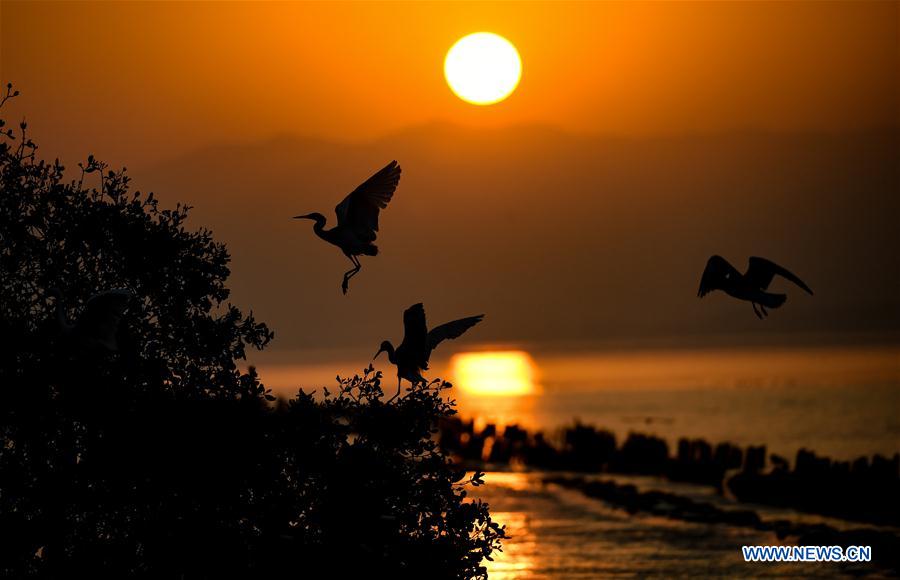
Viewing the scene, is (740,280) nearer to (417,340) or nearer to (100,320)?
(417,340)

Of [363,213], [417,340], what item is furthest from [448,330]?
[363,213]

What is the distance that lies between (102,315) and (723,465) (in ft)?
237

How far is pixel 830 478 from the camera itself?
228ft

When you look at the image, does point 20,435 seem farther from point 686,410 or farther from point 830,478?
point 686,410

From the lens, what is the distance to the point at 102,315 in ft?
58.7

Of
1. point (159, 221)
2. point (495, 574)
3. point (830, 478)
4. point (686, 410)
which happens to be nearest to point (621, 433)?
point (686, 410)

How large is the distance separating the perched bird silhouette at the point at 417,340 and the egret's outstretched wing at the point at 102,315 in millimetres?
4758

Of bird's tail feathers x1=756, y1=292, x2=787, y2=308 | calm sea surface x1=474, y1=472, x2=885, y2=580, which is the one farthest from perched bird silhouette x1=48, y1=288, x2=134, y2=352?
calm sea surface x1=474, y1=472, x2=885, y2=580

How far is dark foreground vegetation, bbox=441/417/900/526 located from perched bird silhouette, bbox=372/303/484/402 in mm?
47269

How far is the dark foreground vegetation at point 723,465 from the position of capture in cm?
6612

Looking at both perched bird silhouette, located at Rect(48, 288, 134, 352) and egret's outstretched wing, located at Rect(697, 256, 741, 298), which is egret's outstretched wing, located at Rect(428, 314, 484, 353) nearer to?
egret's outstretched wing, located at Rect(697, 256, 741, 298)

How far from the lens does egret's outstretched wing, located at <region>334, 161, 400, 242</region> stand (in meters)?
21.1

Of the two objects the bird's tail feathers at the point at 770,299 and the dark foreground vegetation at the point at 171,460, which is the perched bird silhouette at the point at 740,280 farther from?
the dark foreground vegetation at the point at 171,460

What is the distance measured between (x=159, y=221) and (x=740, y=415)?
150042 millimetres
